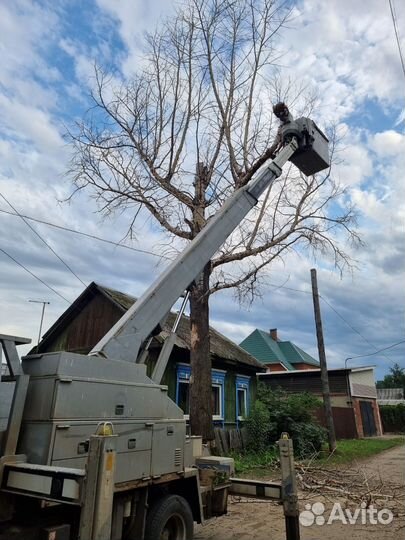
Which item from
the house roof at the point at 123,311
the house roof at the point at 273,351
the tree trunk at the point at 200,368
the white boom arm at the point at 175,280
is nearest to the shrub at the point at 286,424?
the house roof at the point at 123,311

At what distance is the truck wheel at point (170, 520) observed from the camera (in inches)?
167

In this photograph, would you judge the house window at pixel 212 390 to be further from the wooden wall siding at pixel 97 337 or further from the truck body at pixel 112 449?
the truck body at pixel 112 449

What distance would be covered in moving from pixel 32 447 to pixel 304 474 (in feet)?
29.3

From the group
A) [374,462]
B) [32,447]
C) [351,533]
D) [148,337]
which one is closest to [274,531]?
[351,533]

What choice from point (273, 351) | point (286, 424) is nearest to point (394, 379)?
point (273, 351)

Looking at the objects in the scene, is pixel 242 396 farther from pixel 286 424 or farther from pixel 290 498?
pixel 290 498

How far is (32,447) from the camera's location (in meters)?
3.45

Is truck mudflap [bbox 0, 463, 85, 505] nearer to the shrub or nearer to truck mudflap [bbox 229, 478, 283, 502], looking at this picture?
truck mudflap [bbox 229, 478, 283, 502]

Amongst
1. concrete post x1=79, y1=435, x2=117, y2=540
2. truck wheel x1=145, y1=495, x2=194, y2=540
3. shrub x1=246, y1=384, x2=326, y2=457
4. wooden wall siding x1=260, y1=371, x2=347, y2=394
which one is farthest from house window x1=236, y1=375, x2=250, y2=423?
concrete post x1=79, y1=435, x2=117, y2=540

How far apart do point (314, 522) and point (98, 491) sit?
5.69m

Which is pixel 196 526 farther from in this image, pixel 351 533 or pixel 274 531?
pixel 351 533

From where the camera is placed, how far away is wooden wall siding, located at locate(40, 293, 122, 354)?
1585 centimetres

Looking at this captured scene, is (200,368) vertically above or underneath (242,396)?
underneath

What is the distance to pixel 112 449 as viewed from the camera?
2768 millimetres
